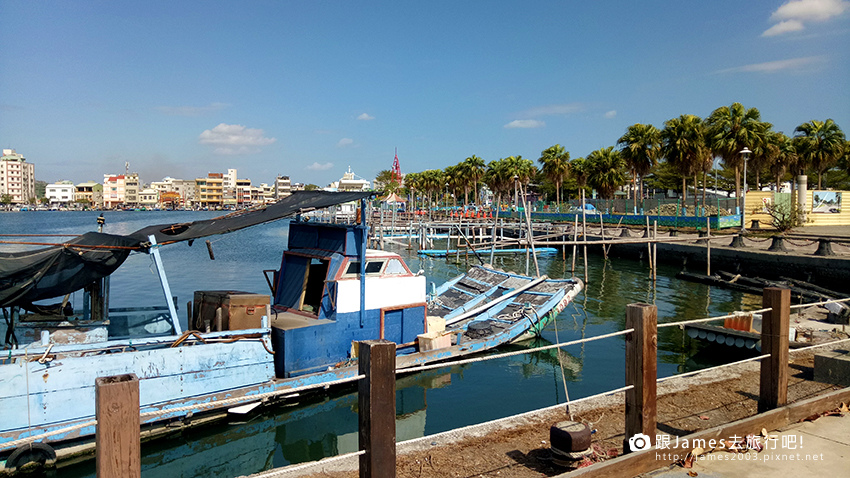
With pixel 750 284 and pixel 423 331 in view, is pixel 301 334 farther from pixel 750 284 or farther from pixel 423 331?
pixel 750 284

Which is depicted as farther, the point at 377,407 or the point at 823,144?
the point at 823,144

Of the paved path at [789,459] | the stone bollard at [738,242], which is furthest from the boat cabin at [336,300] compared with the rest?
the stone bollard at [738,242]

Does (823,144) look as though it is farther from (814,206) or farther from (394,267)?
(394,267)

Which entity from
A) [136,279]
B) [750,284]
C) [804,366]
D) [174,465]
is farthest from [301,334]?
[136,279]

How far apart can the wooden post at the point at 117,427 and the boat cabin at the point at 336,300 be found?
7148 millimetres

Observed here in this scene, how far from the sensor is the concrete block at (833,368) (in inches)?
316

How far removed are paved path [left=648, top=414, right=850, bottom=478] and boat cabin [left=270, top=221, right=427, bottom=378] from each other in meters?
6.86

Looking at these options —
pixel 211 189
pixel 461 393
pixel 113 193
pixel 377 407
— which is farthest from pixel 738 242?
pixel 113 193

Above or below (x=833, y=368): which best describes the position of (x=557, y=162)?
above

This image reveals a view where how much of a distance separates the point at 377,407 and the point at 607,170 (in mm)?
59358

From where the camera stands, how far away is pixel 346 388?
12.1 m

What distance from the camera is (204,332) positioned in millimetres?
10594

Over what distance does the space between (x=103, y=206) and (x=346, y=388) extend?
214m

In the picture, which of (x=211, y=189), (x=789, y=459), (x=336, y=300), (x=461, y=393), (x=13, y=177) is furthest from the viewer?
(x=13, y=177)
